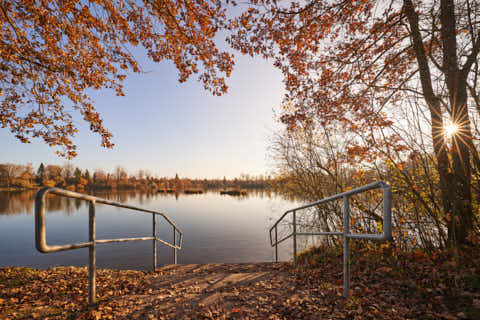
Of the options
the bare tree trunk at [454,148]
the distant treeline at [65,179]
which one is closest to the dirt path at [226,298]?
the bare tree trunk at [454,148]

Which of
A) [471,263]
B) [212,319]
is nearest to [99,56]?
[212,319]

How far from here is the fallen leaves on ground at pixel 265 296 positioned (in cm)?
197

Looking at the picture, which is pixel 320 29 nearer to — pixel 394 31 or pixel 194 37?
pixel 394 31

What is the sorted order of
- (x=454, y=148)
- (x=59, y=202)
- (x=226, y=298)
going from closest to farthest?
(x=226, y=298) → (x=454, y=148) → (x=59, y=202)

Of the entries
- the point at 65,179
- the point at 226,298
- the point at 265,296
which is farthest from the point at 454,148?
the point at 65,179

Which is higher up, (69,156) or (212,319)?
(69,156)

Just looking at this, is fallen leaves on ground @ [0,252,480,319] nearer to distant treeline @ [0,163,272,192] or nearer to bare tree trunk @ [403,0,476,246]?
bare tree trunk @ [403,0,476,246]

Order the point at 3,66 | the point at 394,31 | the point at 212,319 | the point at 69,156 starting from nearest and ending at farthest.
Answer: the point at 212,319 → the point at 394,31 → the point at 3,66 → the point at 69,156

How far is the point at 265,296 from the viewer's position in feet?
8.04

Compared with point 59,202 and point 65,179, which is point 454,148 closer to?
point 59,202

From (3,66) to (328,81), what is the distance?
7.59 metres

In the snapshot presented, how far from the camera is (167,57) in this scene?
543 centimetres

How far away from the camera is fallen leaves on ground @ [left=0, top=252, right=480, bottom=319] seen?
1.97m

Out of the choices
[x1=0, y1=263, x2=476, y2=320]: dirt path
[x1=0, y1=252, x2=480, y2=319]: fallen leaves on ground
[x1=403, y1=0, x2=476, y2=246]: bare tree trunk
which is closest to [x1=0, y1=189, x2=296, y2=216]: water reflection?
[x1=403, y1=0, x2=476, y2=246]: bare tree trunk
